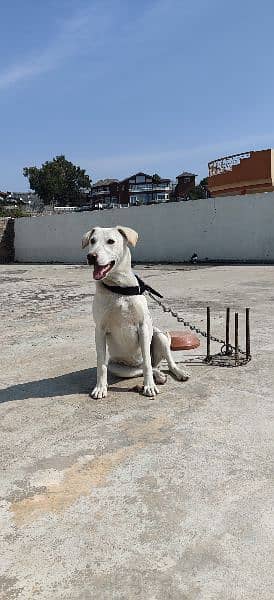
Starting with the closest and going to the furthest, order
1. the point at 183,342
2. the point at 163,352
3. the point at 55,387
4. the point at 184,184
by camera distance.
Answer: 1. the point at 163,352
2. the point at 55,387
3. the point at 183,342
4. the point at 184,184

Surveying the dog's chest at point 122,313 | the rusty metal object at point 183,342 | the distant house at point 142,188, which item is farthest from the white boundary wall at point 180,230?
the distant house at point 142,188

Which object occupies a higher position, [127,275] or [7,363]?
[127,275]

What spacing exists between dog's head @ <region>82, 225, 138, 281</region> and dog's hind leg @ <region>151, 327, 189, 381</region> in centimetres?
77

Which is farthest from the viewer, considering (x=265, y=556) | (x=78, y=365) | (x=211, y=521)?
(x=78, y=365)

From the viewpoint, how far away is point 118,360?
4.04 metres

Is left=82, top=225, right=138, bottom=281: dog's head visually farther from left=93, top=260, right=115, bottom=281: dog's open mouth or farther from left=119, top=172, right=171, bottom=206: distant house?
left=119, top=172, right=171, bottom=206: distant house

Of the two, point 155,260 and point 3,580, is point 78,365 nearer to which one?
point 3,580

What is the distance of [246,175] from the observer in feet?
75.5

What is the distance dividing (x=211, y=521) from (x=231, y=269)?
43.7 feet

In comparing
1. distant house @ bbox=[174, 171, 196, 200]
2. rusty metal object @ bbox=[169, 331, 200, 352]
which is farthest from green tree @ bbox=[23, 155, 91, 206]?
rusty metal object @ bbox=[169, 331, 200, 352]

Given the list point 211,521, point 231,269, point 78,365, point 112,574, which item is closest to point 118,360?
point 78,365

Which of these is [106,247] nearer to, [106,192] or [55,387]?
[55,387]

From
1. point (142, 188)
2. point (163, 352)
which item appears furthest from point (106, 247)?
point (142, 188)

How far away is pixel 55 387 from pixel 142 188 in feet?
323
